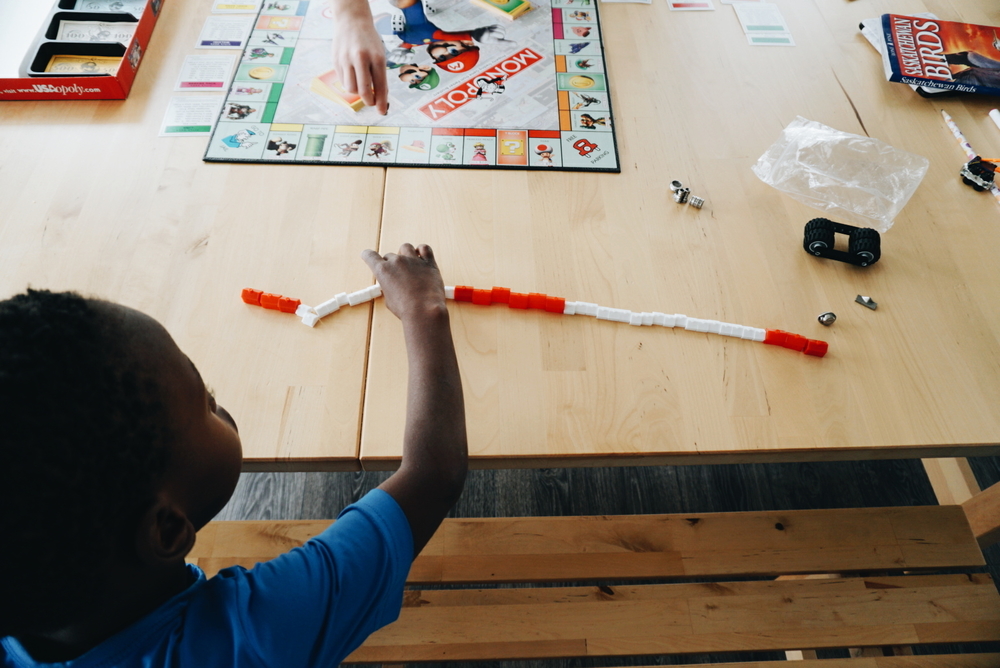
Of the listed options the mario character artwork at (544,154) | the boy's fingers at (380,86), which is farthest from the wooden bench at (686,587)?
the boy's fingers at (380,86)

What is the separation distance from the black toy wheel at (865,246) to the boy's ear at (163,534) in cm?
99

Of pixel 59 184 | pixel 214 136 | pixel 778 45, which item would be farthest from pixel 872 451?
pixel 59 184

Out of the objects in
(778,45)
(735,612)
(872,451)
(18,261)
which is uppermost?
(778,45)

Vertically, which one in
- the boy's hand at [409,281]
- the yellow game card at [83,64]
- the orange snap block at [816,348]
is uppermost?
the yellow game card at [83,64]

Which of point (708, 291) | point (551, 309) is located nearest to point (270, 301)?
point (551, 309)

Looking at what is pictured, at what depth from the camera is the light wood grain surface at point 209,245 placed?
0.82 meters

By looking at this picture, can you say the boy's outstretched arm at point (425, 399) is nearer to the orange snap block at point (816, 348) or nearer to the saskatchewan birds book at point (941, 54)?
the orange snap block at point (816, 348)

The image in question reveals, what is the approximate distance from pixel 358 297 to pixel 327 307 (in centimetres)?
5

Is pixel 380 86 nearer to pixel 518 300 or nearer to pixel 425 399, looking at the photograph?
pixel 518 300

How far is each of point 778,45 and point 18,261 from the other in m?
1.48

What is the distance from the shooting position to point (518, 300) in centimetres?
92

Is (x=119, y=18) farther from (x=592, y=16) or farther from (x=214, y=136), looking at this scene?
(x=592, y=16)

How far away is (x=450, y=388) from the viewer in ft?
2.57

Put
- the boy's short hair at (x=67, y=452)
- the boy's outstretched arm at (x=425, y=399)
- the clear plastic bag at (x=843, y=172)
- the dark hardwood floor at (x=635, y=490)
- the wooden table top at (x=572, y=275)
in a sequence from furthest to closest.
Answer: the dark hardwood floor at (x=635, y=490) < the clear plastic bag at (x=843, y=172) < the wooden table top at (x=572, y=275) < the boy's outstretched arm at (x=425, y=399) < the boy's short hair at (x=67, y=452)
